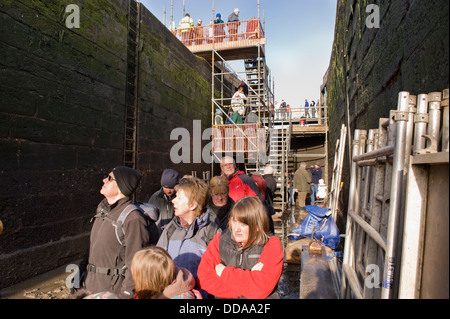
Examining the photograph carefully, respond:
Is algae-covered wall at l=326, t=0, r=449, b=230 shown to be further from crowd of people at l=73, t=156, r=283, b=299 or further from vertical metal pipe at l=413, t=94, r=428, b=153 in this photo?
crowd of people at l=73, t=156, r=283, b=299

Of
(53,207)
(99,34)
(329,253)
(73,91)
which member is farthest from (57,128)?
(329,253)

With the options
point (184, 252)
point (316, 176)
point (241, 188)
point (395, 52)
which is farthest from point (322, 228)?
point (316, 176)

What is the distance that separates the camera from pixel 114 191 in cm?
259

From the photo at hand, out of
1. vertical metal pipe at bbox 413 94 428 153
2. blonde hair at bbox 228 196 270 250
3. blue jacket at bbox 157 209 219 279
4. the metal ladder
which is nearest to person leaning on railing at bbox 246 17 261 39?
the metal ladder

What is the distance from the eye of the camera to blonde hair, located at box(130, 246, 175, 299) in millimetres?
1854

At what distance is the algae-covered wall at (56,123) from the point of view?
174 inches

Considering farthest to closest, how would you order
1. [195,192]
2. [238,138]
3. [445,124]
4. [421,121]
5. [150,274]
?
[238,138] < [195,192] < [150,274] < [421,121] < [445,124]

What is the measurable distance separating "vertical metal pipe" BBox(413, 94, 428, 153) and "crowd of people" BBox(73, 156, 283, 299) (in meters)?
1.10

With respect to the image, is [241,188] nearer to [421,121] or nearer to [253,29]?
[421,121]

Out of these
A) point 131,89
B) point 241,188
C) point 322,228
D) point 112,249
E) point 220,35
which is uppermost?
point 220,35

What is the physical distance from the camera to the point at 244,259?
2326 mm

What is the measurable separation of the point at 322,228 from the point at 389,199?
10.1 feet

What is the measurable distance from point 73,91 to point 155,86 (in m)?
3.19
